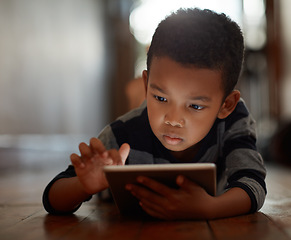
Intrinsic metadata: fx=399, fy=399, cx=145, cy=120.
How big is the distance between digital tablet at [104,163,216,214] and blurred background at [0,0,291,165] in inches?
42.2

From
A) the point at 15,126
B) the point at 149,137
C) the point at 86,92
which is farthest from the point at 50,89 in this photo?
the point at 149,137

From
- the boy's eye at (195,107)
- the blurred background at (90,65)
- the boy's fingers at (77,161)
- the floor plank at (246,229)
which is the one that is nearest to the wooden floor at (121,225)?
the floor plank at (246,229)

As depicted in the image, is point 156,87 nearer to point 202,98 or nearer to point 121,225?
point 202,98

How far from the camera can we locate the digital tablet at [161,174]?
2.47ft

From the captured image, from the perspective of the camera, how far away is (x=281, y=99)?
447 cm

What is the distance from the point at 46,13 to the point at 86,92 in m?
1.07

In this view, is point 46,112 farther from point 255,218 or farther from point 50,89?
point 255,218

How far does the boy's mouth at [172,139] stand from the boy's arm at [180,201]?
0.50 feet

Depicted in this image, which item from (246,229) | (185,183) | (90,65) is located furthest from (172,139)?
(90,65)

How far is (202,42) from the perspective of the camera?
0.93 meters

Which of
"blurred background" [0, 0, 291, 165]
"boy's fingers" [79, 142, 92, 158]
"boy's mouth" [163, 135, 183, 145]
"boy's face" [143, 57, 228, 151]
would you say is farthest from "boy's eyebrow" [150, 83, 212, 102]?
"blurred background" [0, 0, 291, 165]

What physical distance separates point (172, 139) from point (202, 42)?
0.24m

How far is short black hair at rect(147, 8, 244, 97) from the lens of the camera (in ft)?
3.03

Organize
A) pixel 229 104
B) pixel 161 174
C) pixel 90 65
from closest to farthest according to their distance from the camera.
Answer: pixel 161 174 < pixel 229 104 < pixel 90 65
